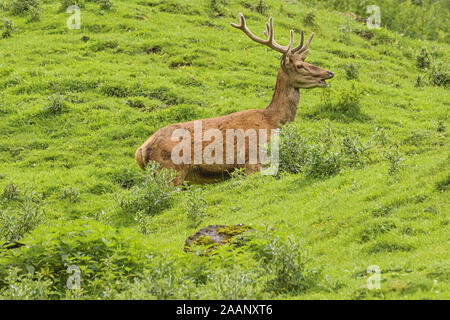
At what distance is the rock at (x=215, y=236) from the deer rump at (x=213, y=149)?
4.40m

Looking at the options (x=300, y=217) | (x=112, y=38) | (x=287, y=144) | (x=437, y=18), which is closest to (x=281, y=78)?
(x=287, y=144)

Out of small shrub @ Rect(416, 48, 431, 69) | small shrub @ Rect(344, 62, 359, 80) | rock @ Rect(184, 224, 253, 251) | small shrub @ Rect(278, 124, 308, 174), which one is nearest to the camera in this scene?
rock @ Rect(184, 224, 253, 251)

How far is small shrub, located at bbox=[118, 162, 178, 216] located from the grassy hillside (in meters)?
0.04

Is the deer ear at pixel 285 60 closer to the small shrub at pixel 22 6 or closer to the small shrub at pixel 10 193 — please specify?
the small shrub at pixel 10 193

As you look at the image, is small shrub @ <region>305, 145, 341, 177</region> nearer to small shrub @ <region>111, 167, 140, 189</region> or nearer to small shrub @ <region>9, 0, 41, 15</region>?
small shrub @ <region>111, 167, 140, 189</region>

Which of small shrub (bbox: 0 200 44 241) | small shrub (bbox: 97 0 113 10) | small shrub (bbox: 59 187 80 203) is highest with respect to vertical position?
small shrub (bbox: 97 0 113 10)

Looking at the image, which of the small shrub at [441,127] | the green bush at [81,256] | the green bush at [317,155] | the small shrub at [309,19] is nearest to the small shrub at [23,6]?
the small shrub at [309,19]

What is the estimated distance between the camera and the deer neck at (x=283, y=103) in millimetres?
13508

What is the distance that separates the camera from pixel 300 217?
9492mm

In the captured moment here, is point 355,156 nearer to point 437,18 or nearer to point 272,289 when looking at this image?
point 272,289

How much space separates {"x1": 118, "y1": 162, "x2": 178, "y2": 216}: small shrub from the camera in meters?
11.8

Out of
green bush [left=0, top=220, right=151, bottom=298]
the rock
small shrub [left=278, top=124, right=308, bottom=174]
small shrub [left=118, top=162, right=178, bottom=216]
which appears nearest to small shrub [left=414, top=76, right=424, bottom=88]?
small shrub [left=278, top=124, right=308, bottom=174]

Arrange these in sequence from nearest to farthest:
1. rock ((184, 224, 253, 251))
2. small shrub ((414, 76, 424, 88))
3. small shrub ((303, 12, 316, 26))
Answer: rock ((184, 224, 253, 251)), small shrub ((414, 76, 424, 88)), small shrub ((303, 12, 316, 26))

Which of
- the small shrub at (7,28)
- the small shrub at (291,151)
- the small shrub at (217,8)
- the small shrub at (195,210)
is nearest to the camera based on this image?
the small shrub at (195,210)
